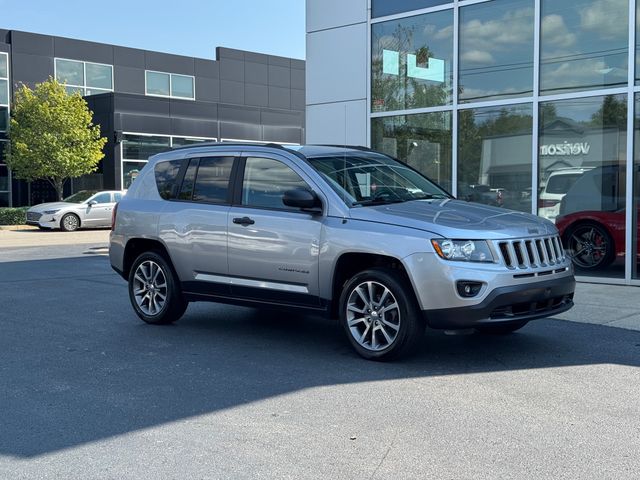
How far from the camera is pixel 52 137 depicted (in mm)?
30609

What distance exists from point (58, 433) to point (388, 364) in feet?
8.98

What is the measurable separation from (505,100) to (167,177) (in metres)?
6.34

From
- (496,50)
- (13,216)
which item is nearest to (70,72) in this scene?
(13,216)

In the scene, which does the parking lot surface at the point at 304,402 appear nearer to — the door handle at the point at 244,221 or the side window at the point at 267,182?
the door handle at the point at 244,221

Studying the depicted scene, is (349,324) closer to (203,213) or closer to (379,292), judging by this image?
(379,292)

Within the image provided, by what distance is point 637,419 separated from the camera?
15.9 feet

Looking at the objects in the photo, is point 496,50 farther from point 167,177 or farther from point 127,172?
point 127,172

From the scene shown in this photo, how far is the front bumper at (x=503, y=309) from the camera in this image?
5.89 meters

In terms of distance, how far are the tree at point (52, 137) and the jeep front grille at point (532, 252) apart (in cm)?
2694

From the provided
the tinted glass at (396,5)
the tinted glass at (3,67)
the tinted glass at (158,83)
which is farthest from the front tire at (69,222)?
the tinted glass at (396,5)

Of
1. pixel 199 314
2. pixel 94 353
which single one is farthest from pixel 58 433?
pixel 199 314

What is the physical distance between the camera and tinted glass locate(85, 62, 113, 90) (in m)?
37.4

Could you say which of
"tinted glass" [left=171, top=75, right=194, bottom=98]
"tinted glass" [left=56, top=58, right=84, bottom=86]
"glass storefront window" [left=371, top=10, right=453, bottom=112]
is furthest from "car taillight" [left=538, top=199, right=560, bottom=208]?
"tinted glass" [left=171, top=75, right=194, bottom=98]

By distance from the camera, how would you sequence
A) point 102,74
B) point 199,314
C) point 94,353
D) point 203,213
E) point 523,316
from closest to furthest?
point 523,316 < point 94,353 < point 203,213 < point 199,314 < point 102,74
